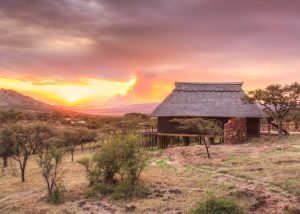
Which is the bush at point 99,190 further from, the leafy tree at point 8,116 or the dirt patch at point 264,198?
the leafy tree at point 8,116

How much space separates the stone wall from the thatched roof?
13.6 feet

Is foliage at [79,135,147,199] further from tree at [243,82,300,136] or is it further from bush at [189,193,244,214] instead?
tree at [243,82,300,136]

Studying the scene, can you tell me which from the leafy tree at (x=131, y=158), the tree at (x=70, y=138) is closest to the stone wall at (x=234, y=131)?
the leafy tree at (x=131, y=158)

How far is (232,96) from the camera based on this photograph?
4466cm

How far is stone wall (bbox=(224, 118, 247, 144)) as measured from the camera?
122 ft

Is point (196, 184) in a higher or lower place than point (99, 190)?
higher

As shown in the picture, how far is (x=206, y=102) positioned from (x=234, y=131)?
25.8 feet

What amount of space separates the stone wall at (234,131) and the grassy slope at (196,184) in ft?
14.9

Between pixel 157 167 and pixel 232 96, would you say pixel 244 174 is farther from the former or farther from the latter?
pixel 232 96

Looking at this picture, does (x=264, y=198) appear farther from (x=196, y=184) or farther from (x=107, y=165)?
(x=107, y=165)

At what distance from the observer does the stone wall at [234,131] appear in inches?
1460

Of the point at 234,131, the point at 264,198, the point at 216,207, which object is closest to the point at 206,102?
the point at 234,131

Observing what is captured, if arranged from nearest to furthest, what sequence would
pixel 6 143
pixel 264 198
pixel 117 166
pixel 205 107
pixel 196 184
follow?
pixel 264 198 < pixel 196 184 < pixel 117 166 < pixel 205 107 < pixel 6 143

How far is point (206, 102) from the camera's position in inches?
1745
